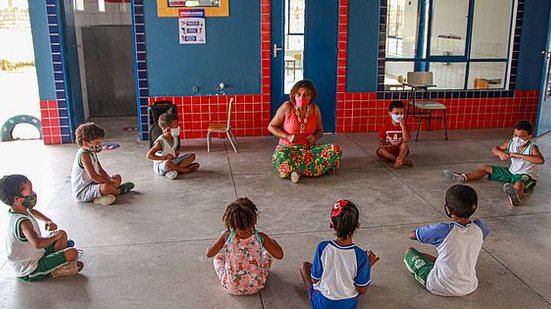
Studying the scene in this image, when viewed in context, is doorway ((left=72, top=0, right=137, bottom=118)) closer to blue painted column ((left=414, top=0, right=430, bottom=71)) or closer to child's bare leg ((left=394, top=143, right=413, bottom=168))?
blue painted column ((left=414, top=0, right=430, bottom=71))

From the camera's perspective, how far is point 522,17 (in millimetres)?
7004

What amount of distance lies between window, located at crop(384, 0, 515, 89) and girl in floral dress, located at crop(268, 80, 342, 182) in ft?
7.18

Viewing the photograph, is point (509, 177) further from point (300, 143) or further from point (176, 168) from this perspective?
point (176, 168)

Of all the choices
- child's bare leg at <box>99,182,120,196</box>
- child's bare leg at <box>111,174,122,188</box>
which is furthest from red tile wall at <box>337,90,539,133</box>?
child's bare leg at <box>99,182,120,196</box>

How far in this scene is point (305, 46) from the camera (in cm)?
674

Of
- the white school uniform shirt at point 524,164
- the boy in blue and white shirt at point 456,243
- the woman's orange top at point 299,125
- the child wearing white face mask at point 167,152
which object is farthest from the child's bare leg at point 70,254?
the white school uniform shirt at point 524,164

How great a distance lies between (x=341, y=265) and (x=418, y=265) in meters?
0.81

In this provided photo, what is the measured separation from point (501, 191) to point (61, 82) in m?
5.16

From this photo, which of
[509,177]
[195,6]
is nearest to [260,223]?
[509,177]

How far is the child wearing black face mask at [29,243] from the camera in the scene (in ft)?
10.0

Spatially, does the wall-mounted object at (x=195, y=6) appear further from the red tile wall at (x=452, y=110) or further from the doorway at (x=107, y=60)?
the doorway at (x=107, y=60)

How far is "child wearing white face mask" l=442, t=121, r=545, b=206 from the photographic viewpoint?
4.58m

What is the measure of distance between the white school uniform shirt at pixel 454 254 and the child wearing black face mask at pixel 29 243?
220cm

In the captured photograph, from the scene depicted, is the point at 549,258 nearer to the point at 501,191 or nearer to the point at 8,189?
the point at 501,191
